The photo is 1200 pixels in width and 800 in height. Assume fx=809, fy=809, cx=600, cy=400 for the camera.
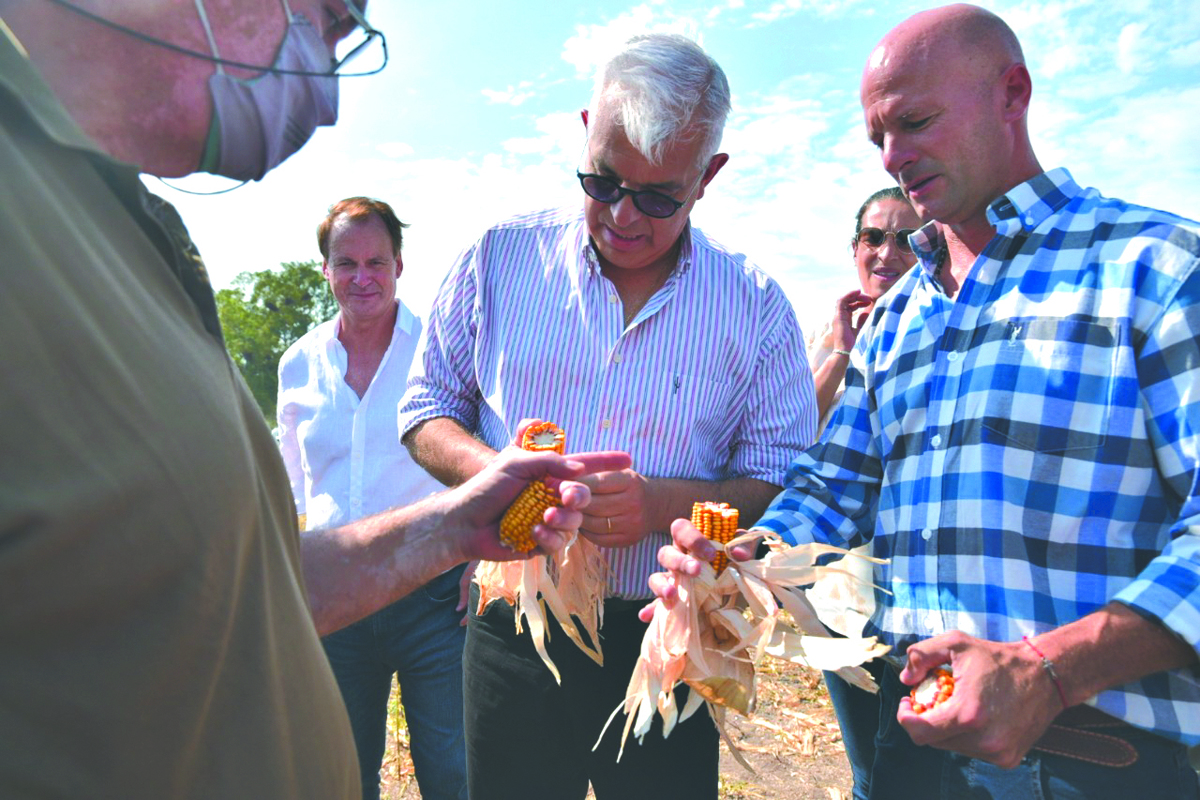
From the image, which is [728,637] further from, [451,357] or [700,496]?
[451,357]

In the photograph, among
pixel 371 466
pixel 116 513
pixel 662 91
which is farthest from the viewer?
pixel 371 466

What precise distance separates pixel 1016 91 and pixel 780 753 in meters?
4.35

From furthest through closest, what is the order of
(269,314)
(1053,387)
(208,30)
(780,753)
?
(269,314)
(780,753)
(1053,387)
(208,30)

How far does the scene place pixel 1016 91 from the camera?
240cm

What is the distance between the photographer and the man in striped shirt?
2670 mm

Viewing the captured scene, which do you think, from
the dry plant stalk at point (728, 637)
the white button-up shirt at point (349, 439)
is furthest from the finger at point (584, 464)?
the white button-up shirt at point (349, 439)

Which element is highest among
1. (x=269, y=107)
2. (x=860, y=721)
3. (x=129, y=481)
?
(x=269, y=107)

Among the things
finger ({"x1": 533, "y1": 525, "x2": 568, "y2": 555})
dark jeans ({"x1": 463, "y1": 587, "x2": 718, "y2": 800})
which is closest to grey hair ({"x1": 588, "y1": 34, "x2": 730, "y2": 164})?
finger ({"x1": 533, "y1": 525, "x2": 568, "y2": 555})

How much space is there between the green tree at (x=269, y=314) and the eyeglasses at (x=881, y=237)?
185 ft

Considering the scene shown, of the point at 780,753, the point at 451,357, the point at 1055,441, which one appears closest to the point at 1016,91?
the point at 1055,441

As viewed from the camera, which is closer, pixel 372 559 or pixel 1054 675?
pixel 1054 675

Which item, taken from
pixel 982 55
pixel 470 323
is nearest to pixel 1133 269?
pixel 982 55

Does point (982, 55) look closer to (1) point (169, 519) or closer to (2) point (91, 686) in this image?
(1) point (169, 519)

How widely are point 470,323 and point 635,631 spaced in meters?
1.27
